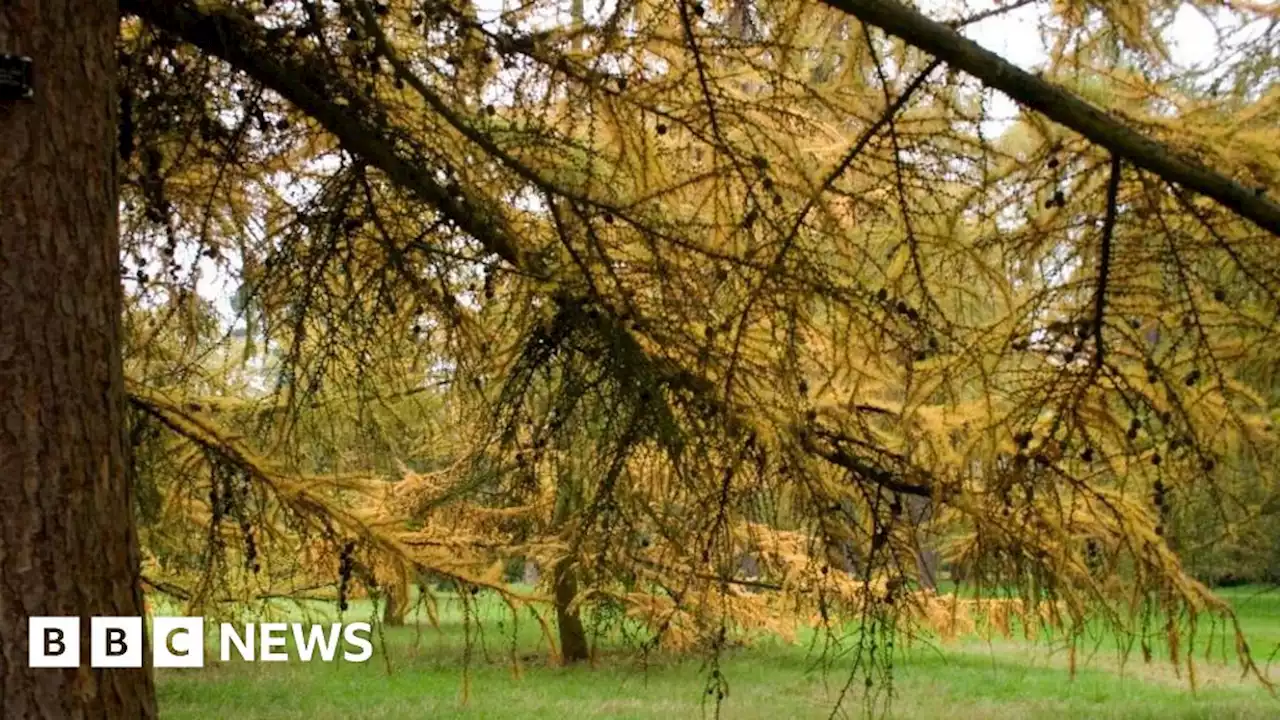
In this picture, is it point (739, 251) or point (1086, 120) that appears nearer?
point (1086, 120)

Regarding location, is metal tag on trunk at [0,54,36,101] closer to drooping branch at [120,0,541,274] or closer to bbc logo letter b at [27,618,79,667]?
drooping branch at [120,0,541,274]

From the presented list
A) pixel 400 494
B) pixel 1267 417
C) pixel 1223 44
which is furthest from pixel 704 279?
pixel 400 494

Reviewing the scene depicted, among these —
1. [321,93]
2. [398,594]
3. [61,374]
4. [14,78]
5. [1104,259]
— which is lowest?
[398,594]

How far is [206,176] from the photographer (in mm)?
3492

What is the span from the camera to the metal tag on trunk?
1927mm

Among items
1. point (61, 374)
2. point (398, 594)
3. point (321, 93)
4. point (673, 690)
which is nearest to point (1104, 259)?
point (321, 93)

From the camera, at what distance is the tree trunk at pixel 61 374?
1841 millimetres

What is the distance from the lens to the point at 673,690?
962 cm

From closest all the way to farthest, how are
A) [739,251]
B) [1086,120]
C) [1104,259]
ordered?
1. [1086,120]
2. [1104,259]
3. [739,251]

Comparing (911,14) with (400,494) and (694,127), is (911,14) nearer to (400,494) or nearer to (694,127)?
(694,127)

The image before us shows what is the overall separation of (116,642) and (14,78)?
2.89 feet

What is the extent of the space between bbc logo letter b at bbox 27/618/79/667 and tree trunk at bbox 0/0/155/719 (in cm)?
1

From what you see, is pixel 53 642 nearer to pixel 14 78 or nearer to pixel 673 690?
pixel 14 78

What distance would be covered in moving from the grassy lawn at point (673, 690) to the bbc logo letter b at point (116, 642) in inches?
210
